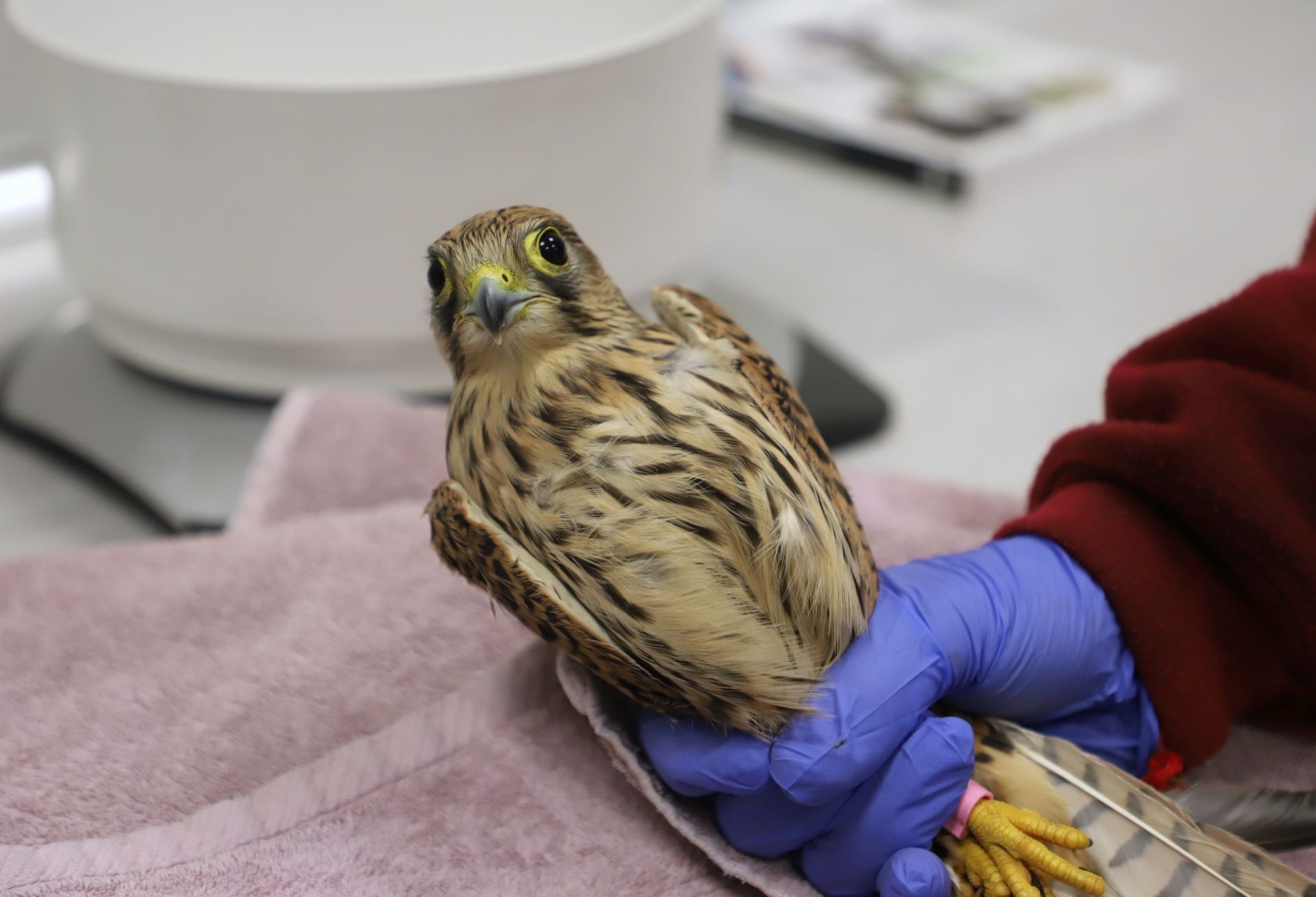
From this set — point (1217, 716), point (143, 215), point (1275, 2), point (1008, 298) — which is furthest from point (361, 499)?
point (1275, 2)

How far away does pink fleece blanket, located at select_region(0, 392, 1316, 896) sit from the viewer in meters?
0.61

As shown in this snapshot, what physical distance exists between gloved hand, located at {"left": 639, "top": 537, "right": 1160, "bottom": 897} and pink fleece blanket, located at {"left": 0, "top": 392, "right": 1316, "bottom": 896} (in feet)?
0.10

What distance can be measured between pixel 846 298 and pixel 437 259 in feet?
3.59

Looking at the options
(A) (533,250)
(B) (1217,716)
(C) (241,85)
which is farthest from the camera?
(C) (241,85)

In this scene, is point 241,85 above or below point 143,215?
above

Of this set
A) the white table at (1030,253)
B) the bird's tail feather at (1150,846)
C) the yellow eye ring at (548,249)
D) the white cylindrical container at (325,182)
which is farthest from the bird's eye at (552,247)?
the white table at (1030,253)

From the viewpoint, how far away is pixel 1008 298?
5.21 ft

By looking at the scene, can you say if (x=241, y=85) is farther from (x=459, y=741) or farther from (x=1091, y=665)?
(x=1091, y=665)

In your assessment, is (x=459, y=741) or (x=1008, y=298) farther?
(x=1008, y=298)

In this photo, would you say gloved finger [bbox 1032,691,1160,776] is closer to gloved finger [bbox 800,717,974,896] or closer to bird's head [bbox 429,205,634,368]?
gloved finger [bbox 800,717,974,896]

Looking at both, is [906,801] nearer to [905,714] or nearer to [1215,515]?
[905,714]

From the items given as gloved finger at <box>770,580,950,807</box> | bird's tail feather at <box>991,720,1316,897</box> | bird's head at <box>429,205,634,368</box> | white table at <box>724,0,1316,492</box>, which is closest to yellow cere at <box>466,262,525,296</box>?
bird's head at <box>429,205,634,368</box>

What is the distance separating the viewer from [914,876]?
1.80 ft

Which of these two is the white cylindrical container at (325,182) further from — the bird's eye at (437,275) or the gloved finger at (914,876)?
the gloved finger at (914,876)
